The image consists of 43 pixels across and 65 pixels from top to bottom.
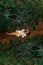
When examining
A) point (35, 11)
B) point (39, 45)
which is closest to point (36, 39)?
point (39, 45)

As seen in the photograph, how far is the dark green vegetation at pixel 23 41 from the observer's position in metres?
3.43

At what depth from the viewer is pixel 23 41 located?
354 cm

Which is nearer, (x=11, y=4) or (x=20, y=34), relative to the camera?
(x=11, y=4)

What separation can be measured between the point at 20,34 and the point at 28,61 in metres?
0.34

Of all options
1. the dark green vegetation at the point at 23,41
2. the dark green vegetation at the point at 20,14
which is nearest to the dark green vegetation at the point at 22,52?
the dark green vegetation at the point at 23,41

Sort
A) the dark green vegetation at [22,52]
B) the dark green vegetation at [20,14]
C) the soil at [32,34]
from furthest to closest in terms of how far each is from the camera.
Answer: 1. the soil at [32,34]
2. the dark green vegetation at [22,52]
3. the dark green vegetation at [20,14]

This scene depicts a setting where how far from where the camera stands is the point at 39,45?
11.6 feet

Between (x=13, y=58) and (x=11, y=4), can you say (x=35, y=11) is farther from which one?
(x=13, y=58)

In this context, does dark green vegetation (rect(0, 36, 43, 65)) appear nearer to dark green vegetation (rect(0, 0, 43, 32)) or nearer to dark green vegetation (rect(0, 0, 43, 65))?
dark green vegetation (rect(0, 0, 43, 65))

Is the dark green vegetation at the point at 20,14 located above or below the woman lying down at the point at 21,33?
above

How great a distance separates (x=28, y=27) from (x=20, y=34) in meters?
0.13

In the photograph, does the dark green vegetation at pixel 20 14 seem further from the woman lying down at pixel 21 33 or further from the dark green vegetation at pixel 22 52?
the dark green vegetation at pixel 22 52

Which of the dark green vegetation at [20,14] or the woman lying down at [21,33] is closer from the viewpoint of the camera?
the dark green vegetation at [20,14]

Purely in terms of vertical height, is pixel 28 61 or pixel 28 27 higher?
pixel 28 27
